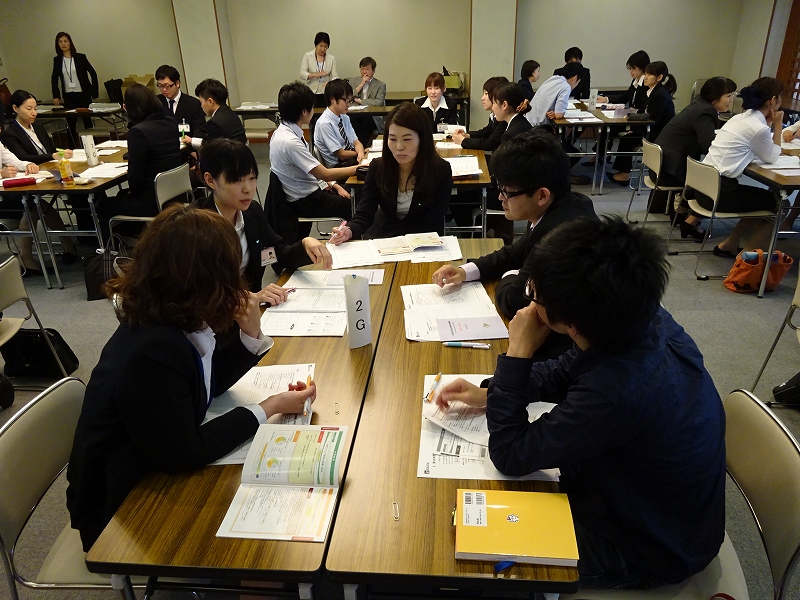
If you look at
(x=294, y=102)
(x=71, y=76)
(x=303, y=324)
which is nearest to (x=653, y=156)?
(x=294, y=102)

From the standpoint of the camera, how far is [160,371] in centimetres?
117

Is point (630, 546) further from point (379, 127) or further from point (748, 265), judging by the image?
point (379, 127)

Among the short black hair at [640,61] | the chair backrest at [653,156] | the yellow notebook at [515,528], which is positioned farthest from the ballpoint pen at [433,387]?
the short black hair at [640,61]

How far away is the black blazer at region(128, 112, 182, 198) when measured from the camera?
159 inches

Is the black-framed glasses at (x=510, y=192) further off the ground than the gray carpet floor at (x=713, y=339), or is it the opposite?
the black-framed glasses at (x=510, y=192)

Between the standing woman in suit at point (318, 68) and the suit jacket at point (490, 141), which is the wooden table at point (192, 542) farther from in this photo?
the standing woman in suit at point (318, 68)

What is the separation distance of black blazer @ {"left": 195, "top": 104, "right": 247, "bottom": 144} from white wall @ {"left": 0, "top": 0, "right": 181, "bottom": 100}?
5.18m

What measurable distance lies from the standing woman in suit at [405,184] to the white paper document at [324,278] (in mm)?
536

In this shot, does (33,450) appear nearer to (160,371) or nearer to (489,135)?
(160,371)

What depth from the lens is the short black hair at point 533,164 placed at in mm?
1892

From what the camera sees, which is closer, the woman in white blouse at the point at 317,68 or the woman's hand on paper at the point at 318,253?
the woman's hand on paper at the point at 318,253

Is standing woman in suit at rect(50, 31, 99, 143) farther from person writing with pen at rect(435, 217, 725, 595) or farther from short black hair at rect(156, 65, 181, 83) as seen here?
person writing with pen at rect(435, 217, 725, 595)

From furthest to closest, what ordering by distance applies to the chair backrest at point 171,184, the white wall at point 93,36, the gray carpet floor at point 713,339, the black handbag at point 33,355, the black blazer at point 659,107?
the white wall at point 93,36, the black blazer at point 659,107, the chair backrest at point 171,184, the black handbag at point 33,355, the gray carpet floor at point 713,339

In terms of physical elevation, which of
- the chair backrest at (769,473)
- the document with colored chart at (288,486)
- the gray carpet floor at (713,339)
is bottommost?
the gray carpet floor at (713,339)
